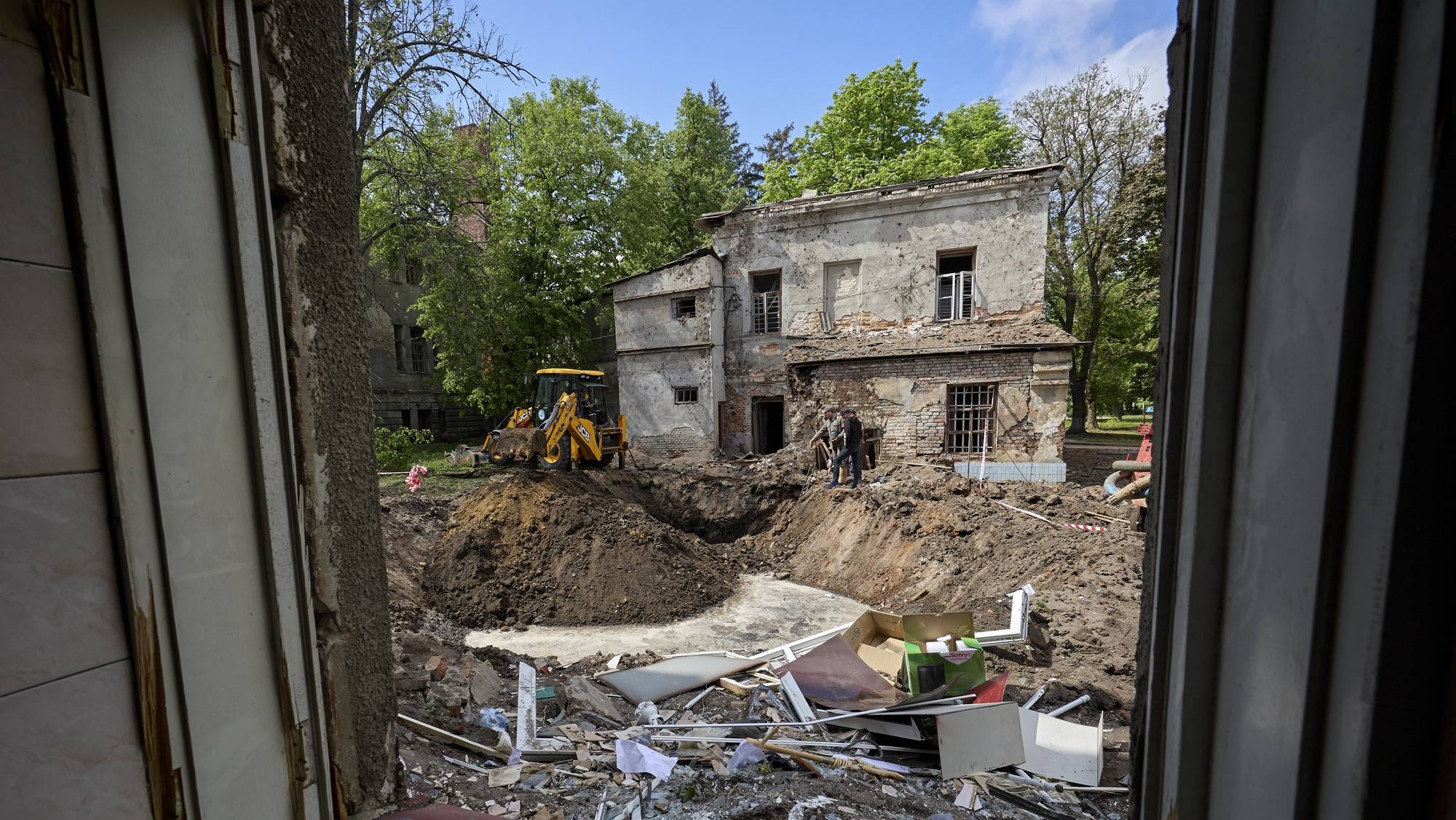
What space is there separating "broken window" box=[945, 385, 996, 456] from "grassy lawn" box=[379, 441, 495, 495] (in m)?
11.1

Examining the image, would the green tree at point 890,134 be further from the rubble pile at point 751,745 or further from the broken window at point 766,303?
the rubble pile at point 751,745

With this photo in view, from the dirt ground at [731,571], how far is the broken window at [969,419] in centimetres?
179

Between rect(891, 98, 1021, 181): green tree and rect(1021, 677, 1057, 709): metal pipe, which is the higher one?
rect(891, 98, 1021, 181): green tree

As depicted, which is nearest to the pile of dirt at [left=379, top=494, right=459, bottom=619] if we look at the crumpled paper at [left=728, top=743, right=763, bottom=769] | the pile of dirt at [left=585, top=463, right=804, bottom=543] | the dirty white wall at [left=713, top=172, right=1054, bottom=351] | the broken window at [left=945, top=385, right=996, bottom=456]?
the pile of dirt at [left=585, top=463, right=804, bottom=543]

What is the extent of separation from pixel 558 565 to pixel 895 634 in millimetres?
4660

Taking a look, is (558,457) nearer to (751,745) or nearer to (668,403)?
(668,403)

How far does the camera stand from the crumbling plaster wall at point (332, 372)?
4.67 ft

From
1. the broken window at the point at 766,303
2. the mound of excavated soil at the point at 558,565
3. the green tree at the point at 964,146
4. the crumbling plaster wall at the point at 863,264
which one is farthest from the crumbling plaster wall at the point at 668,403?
the green tree at the point at 964,146

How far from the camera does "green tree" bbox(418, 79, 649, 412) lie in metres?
19.1

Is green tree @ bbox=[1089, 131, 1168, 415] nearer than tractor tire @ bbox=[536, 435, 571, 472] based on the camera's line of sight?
No

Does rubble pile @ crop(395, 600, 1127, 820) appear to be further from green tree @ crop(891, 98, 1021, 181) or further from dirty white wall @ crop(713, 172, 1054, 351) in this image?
green tree @ crop(891, 98, 1021, 181)

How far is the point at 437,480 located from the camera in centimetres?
1278

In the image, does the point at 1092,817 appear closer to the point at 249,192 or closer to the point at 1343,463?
the point at 1343,463

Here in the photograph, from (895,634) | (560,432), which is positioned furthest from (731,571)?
(560,432)
